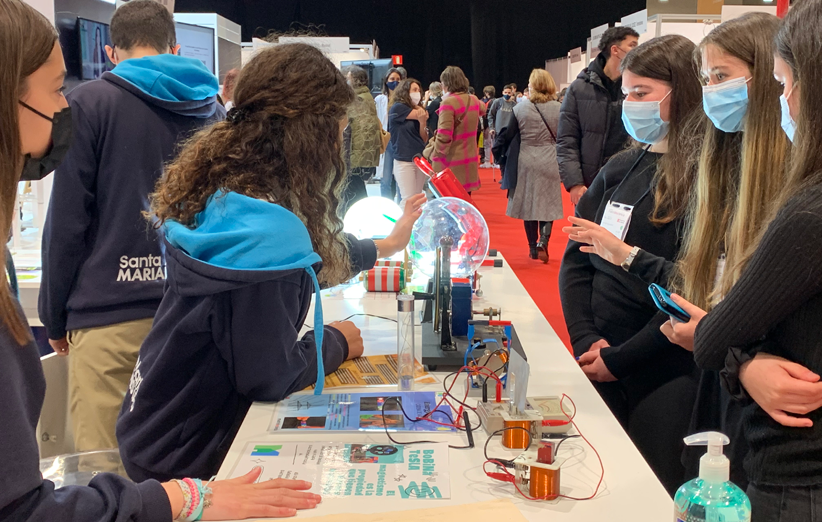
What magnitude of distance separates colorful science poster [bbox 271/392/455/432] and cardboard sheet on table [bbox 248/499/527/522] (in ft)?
1.10

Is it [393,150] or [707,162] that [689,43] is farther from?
[393,150]

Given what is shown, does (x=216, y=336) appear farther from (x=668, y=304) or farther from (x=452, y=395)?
(x=668, y=304)

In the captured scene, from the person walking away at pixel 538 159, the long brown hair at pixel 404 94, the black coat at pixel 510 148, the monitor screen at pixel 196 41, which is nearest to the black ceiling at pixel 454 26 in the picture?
the long brown hair at pixel 404 94

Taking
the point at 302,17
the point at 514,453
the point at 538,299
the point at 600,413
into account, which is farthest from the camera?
the point at 302,17

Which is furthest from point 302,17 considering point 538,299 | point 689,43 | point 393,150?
point 689,43

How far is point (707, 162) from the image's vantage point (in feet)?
6.10

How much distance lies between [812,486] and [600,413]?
506mm

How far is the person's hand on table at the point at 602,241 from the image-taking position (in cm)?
191

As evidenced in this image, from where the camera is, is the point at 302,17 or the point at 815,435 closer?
the point at 815,435

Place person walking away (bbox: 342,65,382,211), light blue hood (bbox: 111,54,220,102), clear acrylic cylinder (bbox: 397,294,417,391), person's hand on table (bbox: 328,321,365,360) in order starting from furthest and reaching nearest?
person walking away (bbox: 342,65,382,211), light blue hood (bbox: 111,54,220,102), person's hand on table (bbox: 328,321,365,360), clear acrylic cylinder (bbox: 397,294,417,391)

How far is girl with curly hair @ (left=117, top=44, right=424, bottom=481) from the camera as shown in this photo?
1.36 m

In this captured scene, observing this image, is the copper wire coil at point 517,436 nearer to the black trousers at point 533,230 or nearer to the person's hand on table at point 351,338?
the person's hand on table at point 351,338

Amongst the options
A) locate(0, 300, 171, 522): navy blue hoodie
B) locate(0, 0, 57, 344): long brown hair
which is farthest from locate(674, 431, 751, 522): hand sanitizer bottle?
locate(0, 0, 57, 344): long brown hair

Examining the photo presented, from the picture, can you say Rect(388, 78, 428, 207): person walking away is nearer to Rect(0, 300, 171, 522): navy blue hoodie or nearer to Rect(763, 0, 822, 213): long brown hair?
Rect(763, 0, 822, 213): long brown hair
